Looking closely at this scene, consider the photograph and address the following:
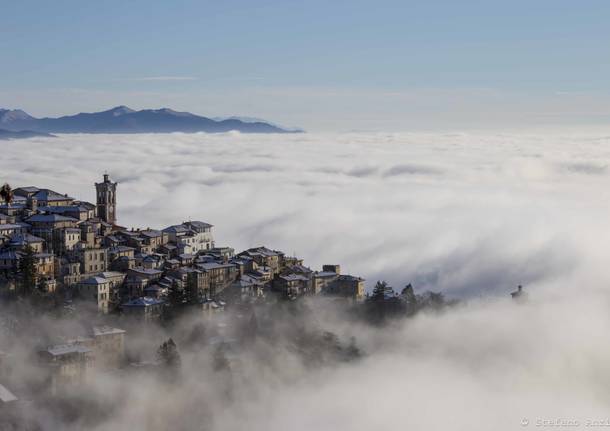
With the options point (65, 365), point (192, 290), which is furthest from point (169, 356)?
point (192, 290)

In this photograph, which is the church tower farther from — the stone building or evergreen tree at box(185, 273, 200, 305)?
the stone building

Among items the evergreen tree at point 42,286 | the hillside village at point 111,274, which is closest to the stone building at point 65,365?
the hillside village at point 111,274

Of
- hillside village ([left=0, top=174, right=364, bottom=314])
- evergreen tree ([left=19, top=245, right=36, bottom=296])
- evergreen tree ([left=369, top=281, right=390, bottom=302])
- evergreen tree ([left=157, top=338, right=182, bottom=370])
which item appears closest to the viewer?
evergreen tree ([left=157, top=338, right=182, bottom=370])

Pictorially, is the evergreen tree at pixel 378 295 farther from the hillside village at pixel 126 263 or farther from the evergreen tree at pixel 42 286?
the evergreen tree at pixel 42 286

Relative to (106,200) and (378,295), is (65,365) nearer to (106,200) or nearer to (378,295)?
(106,200)

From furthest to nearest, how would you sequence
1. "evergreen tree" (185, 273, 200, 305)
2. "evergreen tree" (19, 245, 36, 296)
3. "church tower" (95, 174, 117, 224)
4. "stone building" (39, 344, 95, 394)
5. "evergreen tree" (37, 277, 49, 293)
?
"church tower" (95, 174, 117, 224) < "evergreen tree" (185, 273, 200, 305) < "evergreen tree" (37, 277, 49, 293) < "evergreen tree" (19, 245, 36, 296) < "stone building" (39, 344, 95, 394)

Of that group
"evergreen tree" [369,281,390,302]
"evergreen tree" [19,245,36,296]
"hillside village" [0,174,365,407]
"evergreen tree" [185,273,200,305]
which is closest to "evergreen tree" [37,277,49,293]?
"hillside village" [0,174,365,407]
